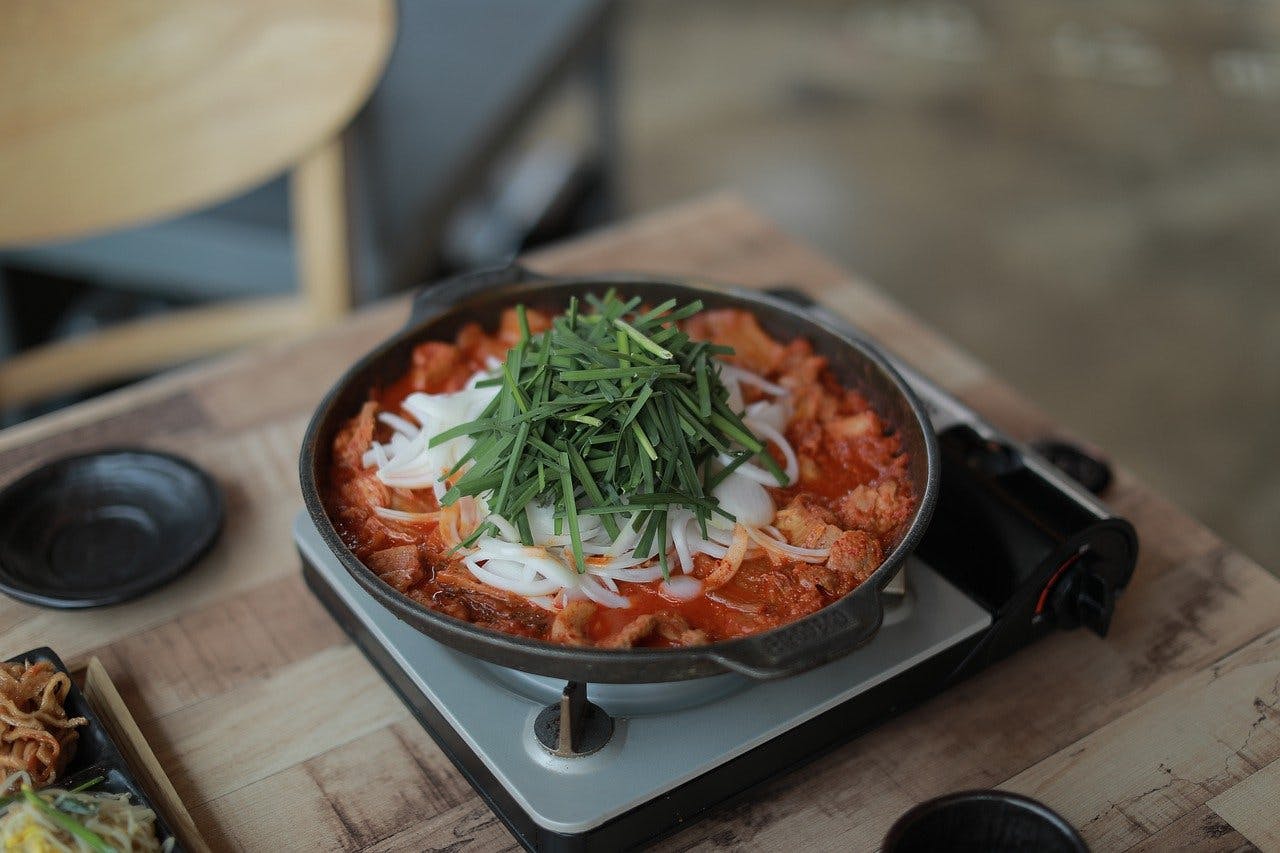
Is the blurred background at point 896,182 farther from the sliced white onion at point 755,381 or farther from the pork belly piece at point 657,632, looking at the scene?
the pork belly piece at point 657,632

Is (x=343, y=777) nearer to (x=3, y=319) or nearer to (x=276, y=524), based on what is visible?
(x=276, y=524)

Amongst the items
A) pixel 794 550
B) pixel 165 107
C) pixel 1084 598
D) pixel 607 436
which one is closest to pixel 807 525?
pixel 794 550

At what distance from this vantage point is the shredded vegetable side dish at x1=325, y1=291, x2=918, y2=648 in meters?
1.28

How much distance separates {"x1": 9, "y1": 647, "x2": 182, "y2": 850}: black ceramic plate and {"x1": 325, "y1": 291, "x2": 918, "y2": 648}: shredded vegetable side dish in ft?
1.07

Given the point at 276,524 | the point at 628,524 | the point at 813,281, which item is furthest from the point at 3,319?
the point at 628,524

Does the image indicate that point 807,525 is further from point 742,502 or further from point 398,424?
point 398,424

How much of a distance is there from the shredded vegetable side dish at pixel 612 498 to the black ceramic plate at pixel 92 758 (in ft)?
1.07

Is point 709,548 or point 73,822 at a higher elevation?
point 709,548

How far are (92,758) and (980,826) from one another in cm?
94

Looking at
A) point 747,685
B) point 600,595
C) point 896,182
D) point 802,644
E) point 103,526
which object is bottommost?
point 896,182

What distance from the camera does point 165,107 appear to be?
2182mm

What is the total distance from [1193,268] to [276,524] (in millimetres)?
3429

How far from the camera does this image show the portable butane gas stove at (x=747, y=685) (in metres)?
1.23

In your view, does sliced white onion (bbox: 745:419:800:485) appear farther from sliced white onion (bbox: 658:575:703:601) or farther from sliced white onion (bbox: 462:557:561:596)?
sliced white onion (bbox: 462:557:561:596)
